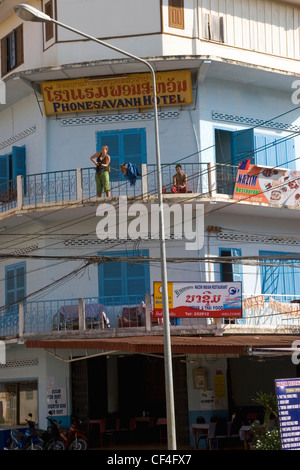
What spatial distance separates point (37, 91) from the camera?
26.3 meters

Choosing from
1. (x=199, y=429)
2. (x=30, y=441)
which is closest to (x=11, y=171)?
(x=30, y=441)

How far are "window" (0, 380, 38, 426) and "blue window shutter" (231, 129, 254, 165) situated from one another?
9.20 m

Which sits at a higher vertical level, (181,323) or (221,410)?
(181,323)

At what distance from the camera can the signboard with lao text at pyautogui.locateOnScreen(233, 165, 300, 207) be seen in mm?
24547

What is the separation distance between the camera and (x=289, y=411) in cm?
1709

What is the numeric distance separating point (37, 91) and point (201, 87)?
5.09 m

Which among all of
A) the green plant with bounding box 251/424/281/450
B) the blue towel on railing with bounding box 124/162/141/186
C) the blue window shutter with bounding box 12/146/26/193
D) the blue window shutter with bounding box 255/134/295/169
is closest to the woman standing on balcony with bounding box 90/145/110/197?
the blue towel on railing with bounding box 124/162/141/186

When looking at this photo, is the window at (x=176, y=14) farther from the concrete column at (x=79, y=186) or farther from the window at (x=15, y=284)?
the window at (x=15, y=284)

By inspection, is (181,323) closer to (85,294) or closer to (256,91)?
(85,294)

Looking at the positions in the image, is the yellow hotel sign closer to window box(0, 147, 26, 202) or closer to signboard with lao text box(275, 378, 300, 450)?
window box(0, 147, 26, 202)

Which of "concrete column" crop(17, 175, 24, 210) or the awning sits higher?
"concrete column" crop(17, 175, 24, 210)

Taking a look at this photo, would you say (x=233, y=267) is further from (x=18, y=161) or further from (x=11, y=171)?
(x=11, y=171)

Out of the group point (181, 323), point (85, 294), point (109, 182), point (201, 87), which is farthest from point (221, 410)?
point (201, 87)

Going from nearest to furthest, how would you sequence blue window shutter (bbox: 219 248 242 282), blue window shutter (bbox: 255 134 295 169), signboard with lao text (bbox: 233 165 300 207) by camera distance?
signboard with lao text (bbox: 233 165 300 207), blue window shutter (bbox: 219 248 242 282), blue window shutter (bbox: 255 134 295 169)
